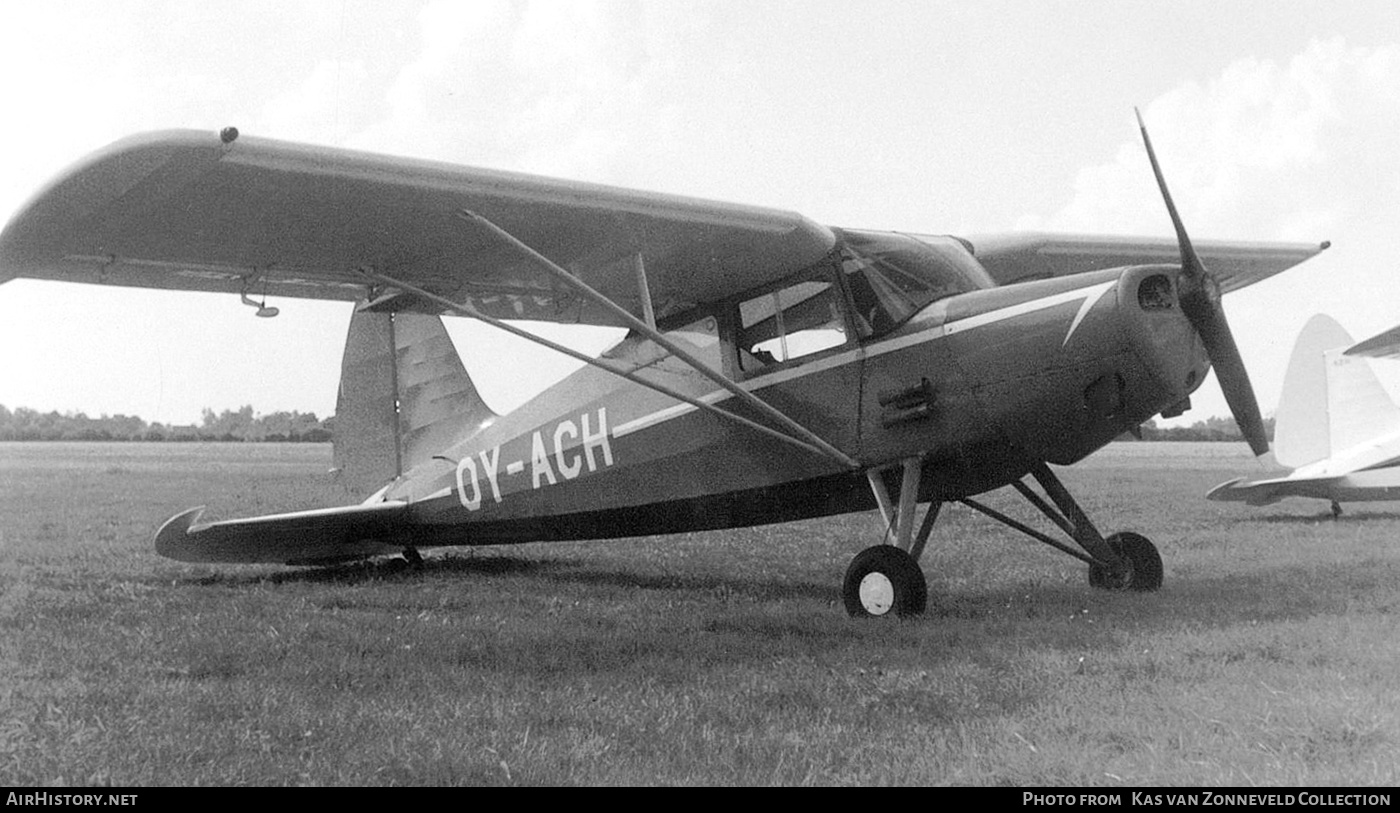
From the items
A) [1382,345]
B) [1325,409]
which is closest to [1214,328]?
[1382,345]

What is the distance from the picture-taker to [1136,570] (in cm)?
647

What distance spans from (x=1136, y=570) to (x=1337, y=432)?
24.0ft

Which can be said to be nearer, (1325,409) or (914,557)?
(914,557)

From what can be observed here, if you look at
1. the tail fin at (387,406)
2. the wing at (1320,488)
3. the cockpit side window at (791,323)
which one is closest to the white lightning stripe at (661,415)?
the cockpit side window at (791,323)

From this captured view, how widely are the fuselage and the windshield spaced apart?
0.04ft

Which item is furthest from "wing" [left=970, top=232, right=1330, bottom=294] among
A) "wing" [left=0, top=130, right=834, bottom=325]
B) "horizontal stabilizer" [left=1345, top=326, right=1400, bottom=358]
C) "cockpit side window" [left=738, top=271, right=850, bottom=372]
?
"wing" [left=0, top=130, right=834, bottom=325]

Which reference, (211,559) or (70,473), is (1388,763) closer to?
(211,559)

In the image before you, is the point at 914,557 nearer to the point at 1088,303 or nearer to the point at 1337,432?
the point at 1088,303

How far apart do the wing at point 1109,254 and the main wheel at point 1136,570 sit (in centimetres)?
256

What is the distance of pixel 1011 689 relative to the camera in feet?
12.6

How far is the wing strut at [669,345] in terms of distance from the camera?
5.36 metres

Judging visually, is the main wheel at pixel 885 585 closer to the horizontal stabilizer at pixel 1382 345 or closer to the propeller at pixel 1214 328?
the propeller at pixel 1214 328

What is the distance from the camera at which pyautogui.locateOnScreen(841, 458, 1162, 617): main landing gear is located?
5492mm
